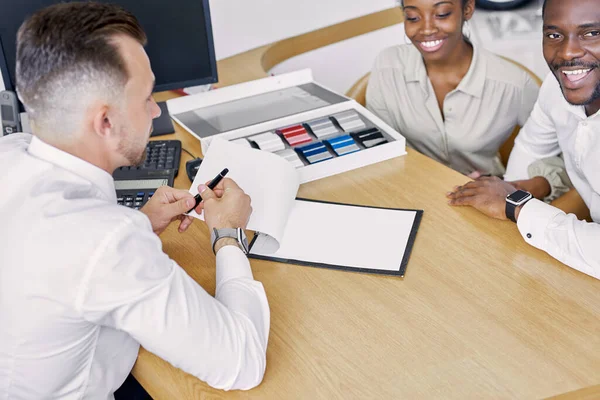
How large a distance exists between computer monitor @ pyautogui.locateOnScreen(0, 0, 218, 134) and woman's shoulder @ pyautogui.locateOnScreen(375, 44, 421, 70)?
21.3 inches

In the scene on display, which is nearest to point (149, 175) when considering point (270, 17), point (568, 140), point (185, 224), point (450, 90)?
point (185, 224)

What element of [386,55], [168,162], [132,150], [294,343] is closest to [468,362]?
[294,343]

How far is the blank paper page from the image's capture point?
4.56ft

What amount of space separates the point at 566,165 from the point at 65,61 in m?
1.25

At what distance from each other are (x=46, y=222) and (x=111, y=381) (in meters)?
0.32

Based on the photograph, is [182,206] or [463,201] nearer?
[182,206]

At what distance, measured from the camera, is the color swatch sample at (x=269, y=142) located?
1728 millimetres

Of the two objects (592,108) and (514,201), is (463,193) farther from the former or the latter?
A: (592,108)

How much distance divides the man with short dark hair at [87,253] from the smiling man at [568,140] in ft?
1.96

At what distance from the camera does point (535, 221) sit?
1.39 metres

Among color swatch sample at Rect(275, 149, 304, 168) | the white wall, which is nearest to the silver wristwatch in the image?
color swatch sample at Rect(275, 149, 304, 168)

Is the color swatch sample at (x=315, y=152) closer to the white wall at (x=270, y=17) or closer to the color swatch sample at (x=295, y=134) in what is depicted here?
the color swatch sample at (x=295, y=134)

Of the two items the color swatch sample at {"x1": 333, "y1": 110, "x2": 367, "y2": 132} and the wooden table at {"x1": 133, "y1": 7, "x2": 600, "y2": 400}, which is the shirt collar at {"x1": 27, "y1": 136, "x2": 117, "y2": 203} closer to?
the wooden table at {"x1": 133, "y1": 7, "x2": 600, "y2": 400}

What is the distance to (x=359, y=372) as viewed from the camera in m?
1.13
